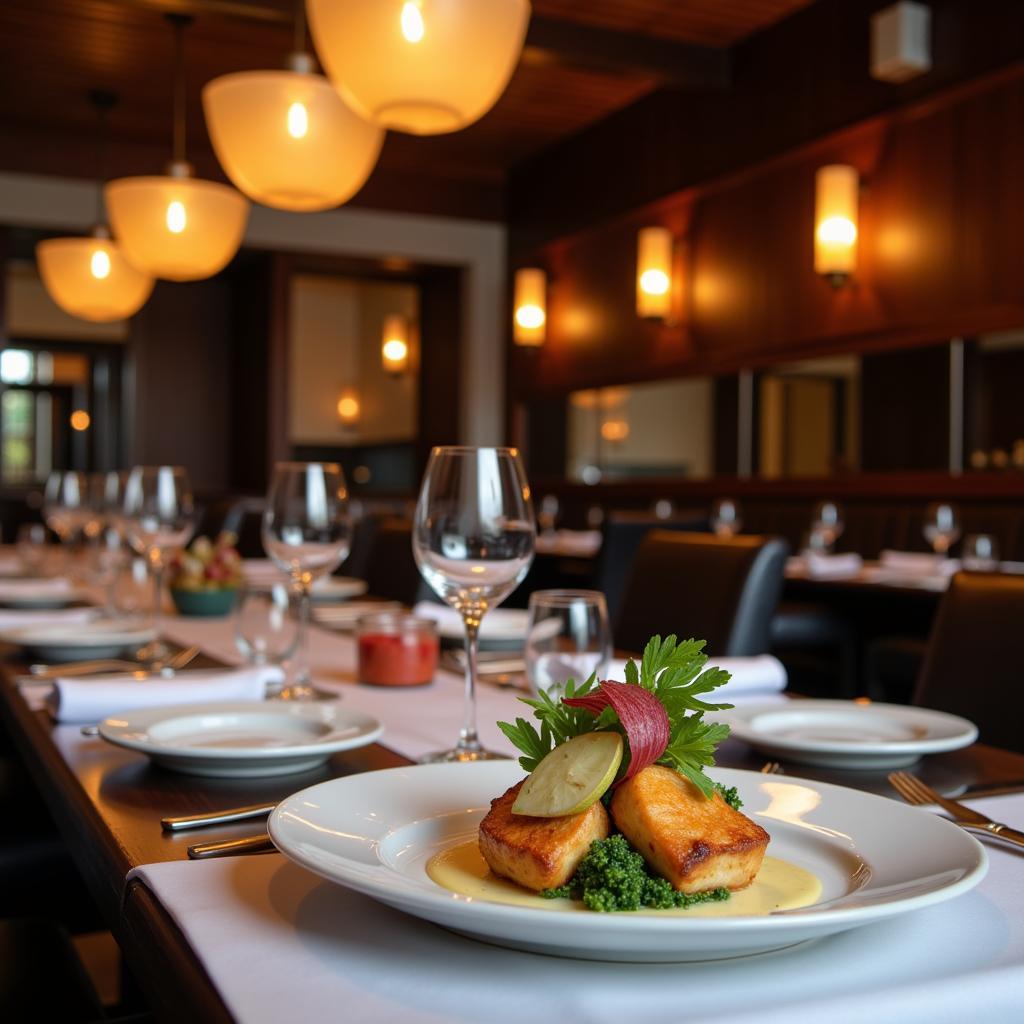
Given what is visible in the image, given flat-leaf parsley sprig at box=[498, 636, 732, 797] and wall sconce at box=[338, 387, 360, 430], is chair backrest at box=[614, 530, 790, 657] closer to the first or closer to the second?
flat-leaf parsley sprig at box=[498, 636, 732, 797]

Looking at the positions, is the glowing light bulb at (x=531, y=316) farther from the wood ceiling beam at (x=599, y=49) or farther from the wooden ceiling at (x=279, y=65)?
the wood ceiling beam at (x=599, y=49)

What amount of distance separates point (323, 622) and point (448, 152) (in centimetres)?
A: 559

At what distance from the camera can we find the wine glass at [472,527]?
3.00 ft

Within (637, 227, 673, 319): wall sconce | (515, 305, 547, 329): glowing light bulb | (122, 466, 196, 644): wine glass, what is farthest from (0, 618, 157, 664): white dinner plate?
(515, 305, 547, 329): glowing light bulb

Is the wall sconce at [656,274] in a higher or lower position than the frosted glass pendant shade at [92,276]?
higher

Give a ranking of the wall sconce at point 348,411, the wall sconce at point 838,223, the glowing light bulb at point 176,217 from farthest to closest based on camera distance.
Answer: the wall sconce at point 348,411
the wall sconce at point 838,223
the glowing light bulb at point 176,217

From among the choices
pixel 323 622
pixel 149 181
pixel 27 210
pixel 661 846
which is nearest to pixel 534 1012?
pixel 661 846

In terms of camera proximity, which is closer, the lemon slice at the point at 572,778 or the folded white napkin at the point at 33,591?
the lemon slice at the point at 572,778

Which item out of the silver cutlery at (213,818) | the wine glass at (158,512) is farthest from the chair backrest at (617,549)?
the silver cutlery at (213,818)

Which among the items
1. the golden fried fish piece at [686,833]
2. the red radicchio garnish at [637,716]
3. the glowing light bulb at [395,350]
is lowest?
the golden fried fish piece at [686,833]

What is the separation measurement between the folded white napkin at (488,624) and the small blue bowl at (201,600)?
1.46 feet

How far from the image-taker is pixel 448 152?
7.10 metres

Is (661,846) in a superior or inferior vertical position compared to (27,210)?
inferior

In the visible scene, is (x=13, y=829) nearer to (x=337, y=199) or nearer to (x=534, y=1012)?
(x=534, y=1012)
